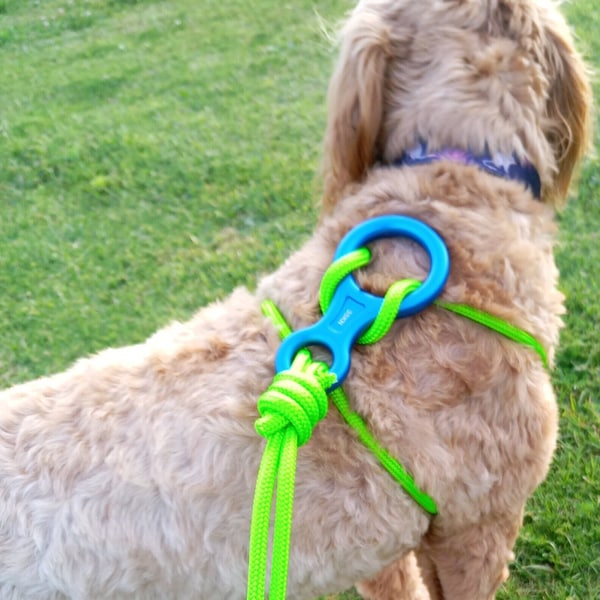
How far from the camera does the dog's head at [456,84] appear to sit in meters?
2.10

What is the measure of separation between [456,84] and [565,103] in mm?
406

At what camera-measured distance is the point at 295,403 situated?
1.55 m

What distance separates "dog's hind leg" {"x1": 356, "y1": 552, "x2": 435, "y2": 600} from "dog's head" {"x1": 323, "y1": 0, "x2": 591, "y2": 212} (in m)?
1.49

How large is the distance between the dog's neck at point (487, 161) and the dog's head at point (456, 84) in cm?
2

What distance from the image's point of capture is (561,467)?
3020mm

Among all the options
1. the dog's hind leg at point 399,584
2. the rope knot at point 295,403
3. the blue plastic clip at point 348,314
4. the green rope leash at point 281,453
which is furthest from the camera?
the dog's hind leg at point 399,584

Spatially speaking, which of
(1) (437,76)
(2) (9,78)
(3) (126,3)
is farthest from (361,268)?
(3) (126,3)

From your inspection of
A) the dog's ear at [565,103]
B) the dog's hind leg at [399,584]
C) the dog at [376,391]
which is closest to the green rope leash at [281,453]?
the dog at [376,391]

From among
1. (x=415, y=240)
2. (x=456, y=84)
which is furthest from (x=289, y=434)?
(x=456, y=84)

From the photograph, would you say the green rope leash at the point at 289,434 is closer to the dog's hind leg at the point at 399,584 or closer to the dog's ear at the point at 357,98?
the dog's ear at the point at 357,98

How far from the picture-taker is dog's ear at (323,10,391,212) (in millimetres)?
2148

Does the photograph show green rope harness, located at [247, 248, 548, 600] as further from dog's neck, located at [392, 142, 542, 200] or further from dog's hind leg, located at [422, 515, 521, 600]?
dog's neck, located at [392, 142, 542, 200]

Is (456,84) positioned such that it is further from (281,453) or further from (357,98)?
(281,453)

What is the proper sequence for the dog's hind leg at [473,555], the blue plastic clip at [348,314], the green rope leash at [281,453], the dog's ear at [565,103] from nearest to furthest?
1. the green rope leash at [281,453]
2. the blue plastic clip at [348,314]
3. the dog's hind leg at [473,555]
4. the dog's ear at [565,103]
